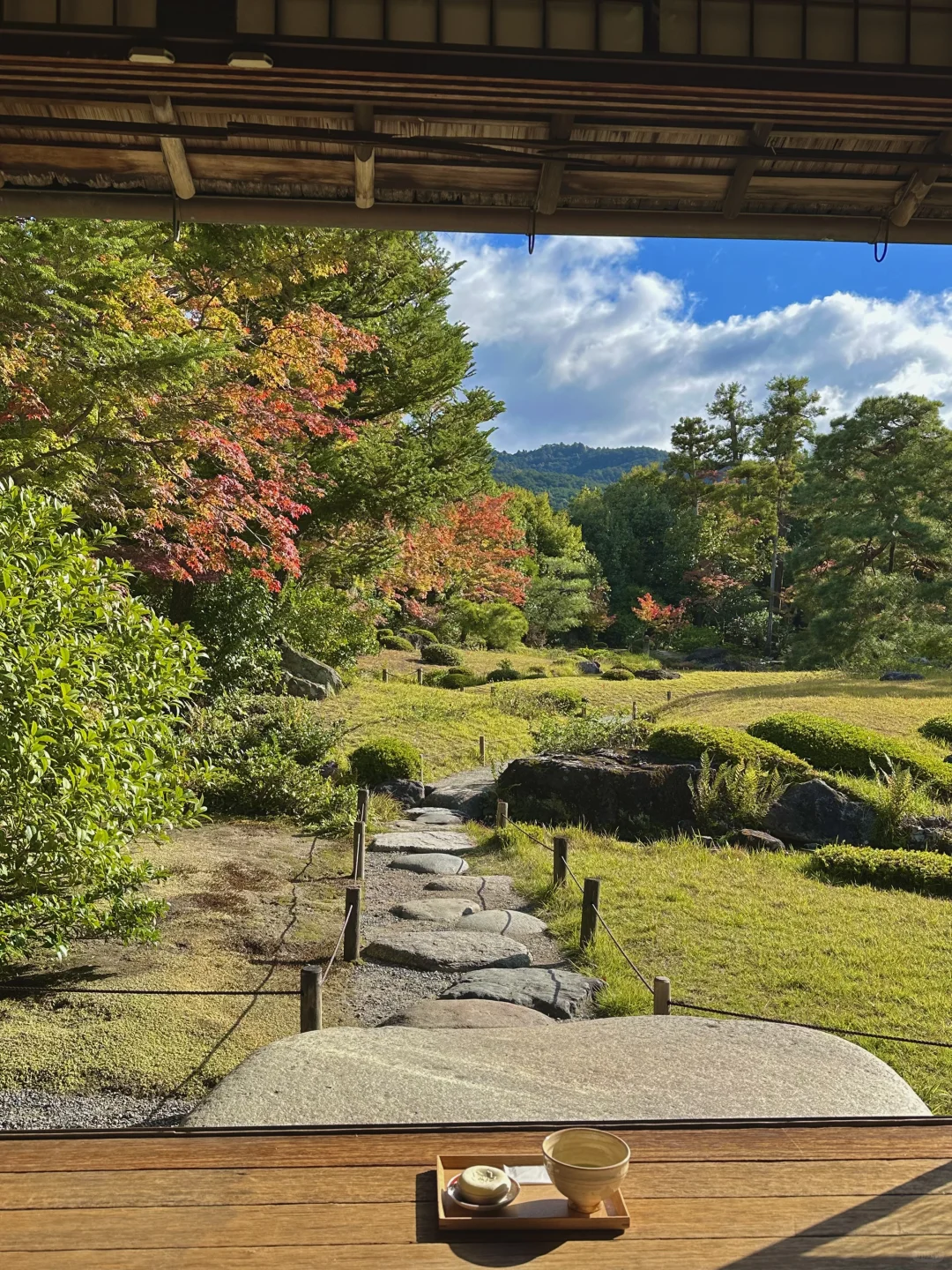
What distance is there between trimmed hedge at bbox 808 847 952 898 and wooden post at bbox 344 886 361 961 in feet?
16.0

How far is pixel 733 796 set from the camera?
11102 mm

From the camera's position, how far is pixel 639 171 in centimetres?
285

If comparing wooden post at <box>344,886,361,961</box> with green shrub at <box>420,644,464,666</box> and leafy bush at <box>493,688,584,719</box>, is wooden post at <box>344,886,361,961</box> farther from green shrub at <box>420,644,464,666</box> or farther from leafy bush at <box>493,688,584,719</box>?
green shrub at <box>420,644,464,666</box>

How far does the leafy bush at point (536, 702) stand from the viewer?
19016 millimetres

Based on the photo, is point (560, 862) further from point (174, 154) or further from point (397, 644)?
point (397, 644)

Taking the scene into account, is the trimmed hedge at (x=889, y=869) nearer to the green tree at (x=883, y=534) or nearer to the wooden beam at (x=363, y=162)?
the wooden beam at (x=363, y=162)

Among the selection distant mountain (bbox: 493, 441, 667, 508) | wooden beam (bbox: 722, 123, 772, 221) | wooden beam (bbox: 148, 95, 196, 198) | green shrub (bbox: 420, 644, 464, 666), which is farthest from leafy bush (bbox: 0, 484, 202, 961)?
distant mountain (bbox: 493, 441, 667, 508)

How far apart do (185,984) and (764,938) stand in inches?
166

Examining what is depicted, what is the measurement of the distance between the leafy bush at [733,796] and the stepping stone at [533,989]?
4963 millimetres

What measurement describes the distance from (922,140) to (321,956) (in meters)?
5.98

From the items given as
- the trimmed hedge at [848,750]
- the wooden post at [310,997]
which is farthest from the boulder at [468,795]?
the wooden post at [310,997]

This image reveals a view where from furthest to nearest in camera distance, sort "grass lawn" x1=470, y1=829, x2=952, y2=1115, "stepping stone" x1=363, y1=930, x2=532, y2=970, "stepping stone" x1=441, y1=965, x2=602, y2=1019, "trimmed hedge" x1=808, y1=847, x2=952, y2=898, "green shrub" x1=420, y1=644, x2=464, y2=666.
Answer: "green shrub" x1=420, y1=644, x2=464, y2=666 → "trimmed hedge" x1=808, y1=847, x2=952, y2=898 → "stepping stone" x1=363, y1=930, x2=532, y2=970 → "grass lawn" x1=470, y1=829, x2=952, y2=1115 → "stepping stone" x1=441, y1=965, x2=602, y2=1019

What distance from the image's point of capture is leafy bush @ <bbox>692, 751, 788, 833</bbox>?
10.9m

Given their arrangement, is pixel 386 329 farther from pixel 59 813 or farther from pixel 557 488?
pixel 557 488
